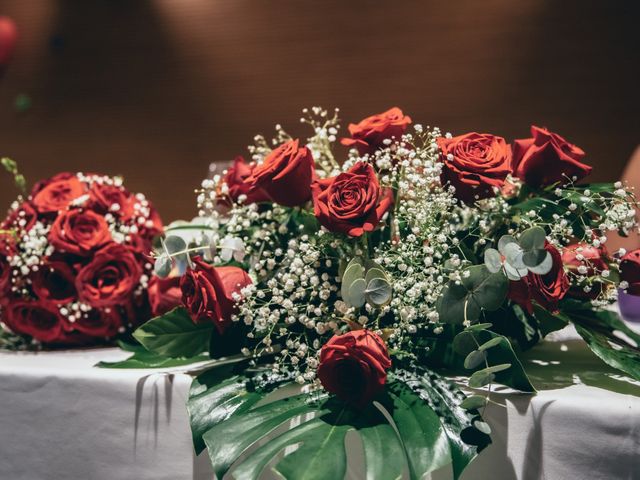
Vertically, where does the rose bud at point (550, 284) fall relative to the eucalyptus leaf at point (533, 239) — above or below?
below

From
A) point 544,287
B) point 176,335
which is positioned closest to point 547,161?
point 544,287

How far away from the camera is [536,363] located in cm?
83

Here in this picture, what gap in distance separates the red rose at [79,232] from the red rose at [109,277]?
0.8 inches

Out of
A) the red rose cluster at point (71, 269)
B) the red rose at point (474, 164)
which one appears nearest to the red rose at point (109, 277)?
the red rose cluster at point (71, 269)

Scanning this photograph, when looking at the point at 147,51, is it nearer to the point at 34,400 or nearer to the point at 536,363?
the point at 34,400

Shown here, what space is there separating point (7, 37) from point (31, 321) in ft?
10.9

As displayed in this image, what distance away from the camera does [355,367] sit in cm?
65

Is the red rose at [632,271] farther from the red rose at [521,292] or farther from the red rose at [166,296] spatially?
the red rose at [166,296]

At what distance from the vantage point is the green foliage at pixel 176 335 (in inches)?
33.0

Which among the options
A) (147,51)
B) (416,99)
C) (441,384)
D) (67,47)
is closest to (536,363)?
(441,384)

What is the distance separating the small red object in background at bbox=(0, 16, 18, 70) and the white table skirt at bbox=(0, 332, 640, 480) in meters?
3.36

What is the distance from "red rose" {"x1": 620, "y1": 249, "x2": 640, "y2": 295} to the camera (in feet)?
2.64

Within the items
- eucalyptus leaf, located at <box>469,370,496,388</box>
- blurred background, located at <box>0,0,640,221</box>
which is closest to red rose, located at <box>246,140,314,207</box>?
eucalyptus leaf, located at <box>469,370,496,388</box>

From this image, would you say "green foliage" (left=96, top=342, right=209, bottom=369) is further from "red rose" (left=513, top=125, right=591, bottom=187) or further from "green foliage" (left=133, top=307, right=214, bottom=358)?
"red rose" (left=513, top=125, right=591, bottom=187)
